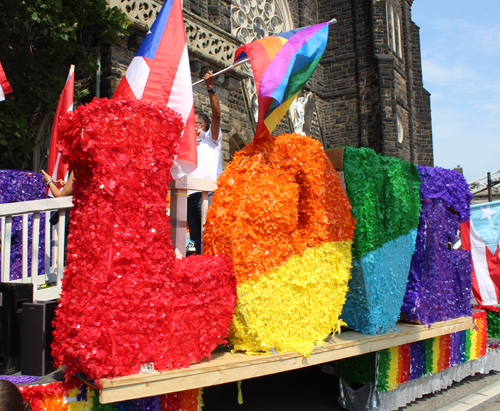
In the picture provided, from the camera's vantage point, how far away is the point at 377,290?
3.28 metres

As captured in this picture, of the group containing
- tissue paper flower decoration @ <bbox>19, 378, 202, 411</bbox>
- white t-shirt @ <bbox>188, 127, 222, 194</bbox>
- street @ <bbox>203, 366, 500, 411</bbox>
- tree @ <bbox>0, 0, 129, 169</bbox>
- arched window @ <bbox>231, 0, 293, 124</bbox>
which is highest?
arched window @ <bbox>231, 0, 293, 124</bbox>

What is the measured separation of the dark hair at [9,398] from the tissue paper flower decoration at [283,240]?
1.27 metres

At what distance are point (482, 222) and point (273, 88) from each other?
12.8ft

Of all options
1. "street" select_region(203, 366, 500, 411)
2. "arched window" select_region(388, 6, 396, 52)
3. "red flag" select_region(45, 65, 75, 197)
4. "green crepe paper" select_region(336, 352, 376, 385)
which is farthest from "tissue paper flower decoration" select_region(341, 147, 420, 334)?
"arched window" select_region(388, 6, 396, 52)

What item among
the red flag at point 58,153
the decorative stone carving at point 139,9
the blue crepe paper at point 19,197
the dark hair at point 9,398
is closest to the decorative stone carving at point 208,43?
the decorative stone carving at point 139,9

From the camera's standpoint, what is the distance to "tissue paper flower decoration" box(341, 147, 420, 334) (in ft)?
10.6

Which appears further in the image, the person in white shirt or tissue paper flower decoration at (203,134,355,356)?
the person in white shirt

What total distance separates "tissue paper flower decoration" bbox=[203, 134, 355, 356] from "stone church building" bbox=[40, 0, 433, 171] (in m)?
8.20

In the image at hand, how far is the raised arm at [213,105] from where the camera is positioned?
10.9 ft

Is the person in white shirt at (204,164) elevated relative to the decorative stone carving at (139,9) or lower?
lower

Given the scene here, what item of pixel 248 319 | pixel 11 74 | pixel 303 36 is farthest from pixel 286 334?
pixel 11 74

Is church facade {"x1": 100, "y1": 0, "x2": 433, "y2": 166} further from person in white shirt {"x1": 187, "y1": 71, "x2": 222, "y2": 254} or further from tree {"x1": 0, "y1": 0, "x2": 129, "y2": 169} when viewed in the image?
person in white shirt {"x1": 187, "y1": 71, "x2": 222, "y2": 254}

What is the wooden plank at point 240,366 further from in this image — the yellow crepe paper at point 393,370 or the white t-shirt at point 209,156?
the white t-shirt at point 209,156

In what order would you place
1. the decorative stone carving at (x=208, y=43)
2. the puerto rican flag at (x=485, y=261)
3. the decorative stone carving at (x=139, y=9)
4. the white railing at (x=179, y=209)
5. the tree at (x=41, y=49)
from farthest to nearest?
the decorative stone carving at (x=208, y=43) < the decorative stone carving at (x=139, y=9) < the tree at (x=41, y=49) < the puerto rican flag at (x=485, y=261) < the white railing at (x=179, y=209)
